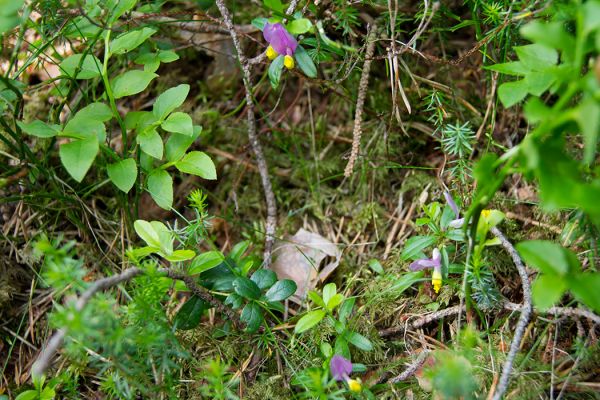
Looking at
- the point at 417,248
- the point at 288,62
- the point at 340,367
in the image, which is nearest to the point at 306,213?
the point at 417,248

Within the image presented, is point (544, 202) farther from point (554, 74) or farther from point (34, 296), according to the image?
point (34, 296)

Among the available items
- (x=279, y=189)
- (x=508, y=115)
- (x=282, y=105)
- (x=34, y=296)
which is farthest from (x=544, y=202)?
(x=34, y=296)

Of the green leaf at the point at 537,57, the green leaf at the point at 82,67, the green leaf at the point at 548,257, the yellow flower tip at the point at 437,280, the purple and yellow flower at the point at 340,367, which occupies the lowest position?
the purple and yellow flower at the point at 340,367

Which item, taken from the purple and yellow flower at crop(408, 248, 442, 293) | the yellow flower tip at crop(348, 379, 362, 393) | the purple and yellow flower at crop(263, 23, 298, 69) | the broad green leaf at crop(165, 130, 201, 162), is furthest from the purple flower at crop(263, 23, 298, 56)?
the yellow flower tip at crop(348, 379, 362, 393)

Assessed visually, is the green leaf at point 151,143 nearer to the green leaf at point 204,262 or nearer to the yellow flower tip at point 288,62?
the green leaf at point 204,262

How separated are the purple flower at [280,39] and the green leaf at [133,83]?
46 cm

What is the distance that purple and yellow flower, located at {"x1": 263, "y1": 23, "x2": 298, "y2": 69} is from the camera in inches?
76.3

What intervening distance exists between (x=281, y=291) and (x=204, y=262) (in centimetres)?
29

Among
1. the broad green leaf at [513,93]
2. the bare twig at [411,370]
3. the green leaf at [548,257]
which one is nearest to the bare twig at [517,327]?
the bare twig at [411,370]

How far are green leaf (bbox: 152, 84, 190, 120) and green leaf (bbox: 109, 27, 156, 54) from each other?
22cm

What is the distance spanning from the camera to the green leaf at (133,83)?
2.06 meters

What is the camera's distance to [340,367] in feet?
5.75

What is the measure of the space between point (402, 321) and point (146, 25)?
5.32ft

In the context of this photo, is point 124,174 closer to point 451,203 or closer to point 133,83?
point 133,83
